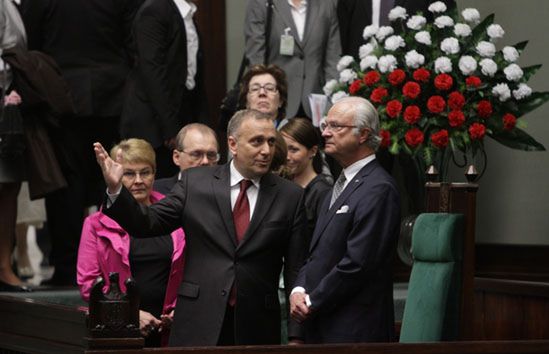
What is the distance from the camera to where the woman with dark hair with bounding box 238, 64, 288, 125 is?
806 centimetres

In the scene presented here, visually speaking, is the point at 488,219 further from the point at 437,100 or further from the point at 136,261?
the point at 136,261

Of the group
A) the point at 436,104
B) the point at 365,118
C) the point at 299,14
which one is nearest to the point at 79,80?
the point at 299,14

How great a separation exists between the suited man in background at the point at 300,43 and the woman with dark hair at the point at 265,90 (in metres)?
0.59

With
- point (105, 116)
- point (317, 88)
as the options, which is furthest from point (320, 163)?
point (105, 116)

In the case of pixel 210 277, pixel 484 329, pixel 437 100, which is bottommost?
pixel 484 329

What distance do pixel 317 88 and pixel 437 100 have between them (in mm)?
930

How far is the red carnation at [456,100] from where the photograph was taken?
8.13 m

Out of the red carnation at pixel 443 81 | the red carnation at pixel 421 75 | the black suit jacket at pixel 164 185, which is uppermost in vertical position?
the red carnation at pixel 421 75

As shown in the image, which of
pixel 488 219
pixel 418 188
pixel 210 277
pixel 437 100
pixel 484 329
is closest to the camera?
pixel 210 277

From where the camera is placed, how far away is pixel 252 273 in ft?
19.4

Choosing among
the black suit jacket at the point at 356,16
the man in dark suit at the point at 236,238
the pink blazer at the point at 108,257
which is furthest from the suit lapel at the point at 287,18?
the man in dark suit at the point at 236,238

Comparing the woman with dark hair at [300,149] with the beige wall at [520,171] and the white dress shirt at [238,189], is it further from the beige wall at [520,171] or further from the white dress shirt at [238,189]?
the beige wall at [520,171]

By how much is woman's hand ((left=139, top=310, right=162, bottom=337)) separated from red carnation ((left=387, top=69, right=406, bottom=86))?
248 cm

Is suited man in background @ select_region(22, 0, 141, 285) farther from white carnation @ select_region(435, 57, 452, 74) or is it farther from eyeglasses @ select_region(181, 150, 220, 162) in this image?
white carnation @ select_region(435, 57, 452, 74)
